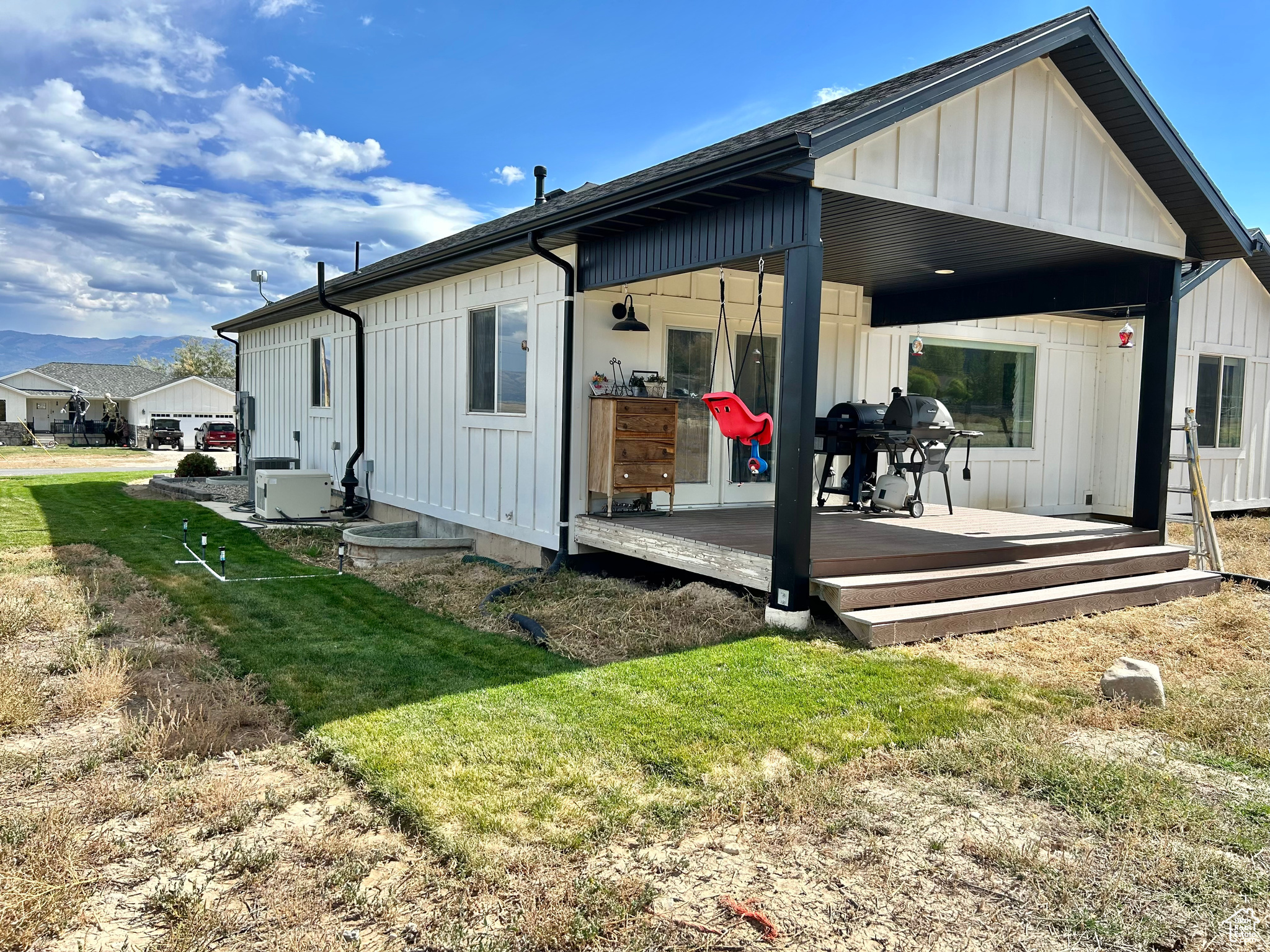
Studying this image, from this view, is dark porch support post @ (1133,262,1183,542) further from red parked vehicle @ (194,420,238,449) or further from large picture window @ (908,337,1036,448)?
red parked vehicle @ (194,420,238,449)

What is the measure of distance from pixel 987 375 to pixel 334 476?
8895 millimetres

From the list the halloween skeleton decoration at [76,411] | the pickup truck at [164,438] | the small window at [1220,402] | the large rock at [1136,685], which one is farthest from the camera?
the halloween skeleton decoration at [76,411]

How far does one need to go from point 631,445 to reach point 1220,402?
9496 mm

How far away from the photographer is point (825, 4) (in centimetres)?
1001

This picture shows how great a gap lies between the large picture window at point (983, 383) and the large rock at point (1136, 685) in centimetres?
619

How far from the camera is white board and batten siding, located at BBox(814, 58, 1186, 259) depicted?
558 cm

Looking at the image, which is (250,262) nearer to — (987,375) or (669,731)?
(987,375)

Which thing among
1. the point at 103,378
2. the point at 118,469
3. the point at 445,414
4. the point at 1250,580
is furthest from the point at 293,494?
the point at 103,378

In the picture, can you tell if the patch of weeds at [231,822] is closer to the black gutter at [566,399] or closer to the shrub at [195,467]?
the black gutter at [566,399]

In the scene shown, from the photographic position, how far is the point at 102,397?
45.8 m

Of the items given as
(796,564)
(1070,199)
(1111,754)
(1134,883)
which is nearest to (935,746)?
(1111,754)

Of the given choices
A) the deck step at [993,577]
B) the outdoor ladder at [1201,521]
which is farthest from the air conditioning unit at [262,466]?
the outdoor ladder at [1201,521]

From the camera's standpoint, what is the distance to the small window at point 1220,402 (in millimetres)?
12000

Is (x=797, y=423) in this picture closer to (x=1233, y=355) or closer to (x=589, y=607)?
(x=589, y=607)
